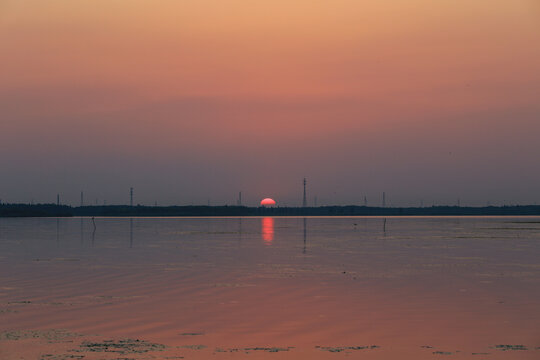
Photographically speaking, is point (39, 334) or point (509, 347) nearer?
point (509, 347)

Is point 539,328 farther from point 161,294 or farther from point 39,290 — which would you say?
point 39,290

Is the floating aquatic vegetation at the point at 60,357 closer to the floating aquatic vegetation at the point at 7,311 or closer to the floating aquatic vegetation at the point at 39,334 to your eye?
the floating aquatic vegetation at the point at 39,334

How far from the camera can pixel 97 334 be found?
1847 cm

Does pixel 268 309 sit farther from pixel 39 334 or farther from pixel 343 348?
pixel 39 334

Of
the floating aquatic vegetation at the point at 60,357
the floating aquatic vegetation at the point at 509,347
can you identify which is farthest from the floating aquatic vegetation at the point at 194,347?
the floating aquatic vegetation at the point at 509,347

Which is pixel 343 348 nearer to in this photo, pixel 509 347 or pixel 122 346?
pixel 509 347

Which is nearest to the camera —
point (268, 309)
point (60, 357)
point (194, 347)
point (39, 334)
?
point (60, 357)

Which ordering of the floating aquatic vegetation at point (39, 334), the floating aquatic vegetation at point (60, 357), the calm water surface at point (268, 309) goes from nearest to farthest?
the floating aquatic vegetation at point (60, 357), the calm water surface at point (268, 309), the floating aquatic vegetation at point (39, 334)

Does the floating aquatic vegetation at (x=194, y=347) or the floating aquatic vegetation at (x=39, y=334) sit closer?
the floating aquatic vegetation at (x=194, y=347)

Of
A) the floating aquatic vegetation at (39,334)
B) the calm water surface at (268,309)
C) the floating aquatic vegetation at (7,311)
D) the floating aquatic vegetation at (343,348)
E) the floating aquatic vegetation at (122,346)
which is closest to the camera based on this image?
the floating aquatic vegetation at (122,346)

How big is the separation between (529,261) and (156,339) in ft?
101

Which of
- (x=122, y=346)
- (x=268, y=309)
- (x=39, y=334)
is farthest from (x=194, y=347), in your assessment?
(x=268, y=309)

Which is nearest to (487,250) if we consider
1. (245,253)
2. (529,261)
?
(529,261)

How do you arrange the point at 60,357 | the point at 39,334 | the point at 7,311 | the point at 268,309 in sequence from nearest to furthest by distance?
the point at 60,357 → the point at 39,334 → the point at 7,311 → the point at 268,309
